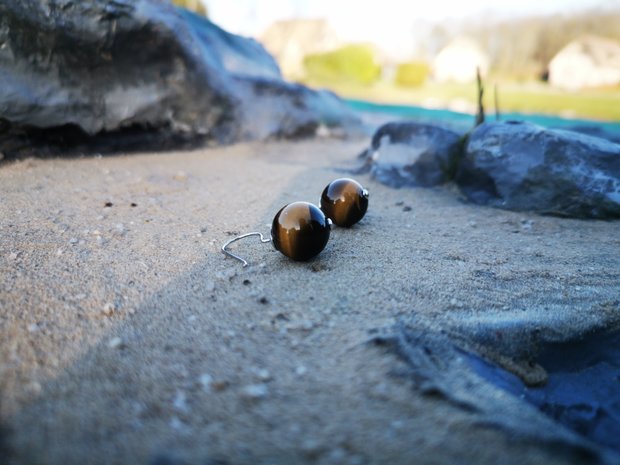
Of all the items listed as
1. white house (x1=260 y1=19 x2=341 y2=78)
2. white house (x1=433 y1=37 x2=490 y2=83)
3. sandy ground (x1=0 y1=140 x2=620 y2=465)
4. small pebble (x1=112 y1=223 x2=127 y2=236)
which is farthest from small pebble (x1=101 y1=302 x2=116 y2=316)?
white house (x1=260 y1=19 x2=341 y2=78)

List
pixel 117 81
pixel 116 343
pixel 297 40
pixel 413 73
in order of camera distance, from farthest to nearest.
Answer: pixel 297 40 < pixel 413 73 < pixel 117 81 < pixel 116 343

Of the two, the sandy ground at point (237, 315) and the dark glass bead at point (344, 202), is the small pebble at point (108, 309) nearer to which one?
the sandy ground at point (237, 315)

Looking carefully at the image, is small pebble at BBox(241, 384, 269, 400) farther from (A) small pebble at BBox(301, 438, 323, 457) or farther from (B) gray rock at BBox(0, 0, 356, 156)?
(B) gray rock at BBox(0, 0, 356, 156)

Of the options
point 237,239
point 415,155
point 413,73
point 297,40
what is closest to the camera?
point 237,239

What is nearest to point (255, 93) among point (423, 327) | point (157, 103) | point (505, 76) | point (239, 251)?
point (157, 103)

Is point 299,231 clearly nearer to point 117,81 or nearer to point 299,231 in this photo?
point 299,231

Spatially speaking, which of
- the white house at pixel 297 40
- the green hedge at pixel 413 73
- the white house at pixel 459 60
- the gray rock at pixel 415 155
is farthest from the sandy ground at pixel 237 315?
the white house at pixel 297 40

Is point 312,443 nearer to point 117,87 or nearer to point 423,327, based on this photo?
point 423,327

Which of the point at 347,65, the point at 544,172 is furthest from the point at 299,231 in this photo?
the point at 347,65
